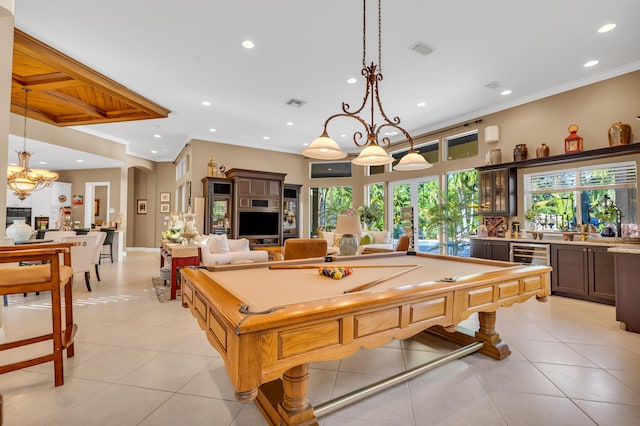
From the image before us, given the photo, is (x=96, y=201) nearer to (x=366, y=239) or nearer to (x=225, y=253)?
(x=225, y=253)

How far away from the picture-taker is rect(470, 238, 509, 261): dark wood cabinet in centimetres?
491

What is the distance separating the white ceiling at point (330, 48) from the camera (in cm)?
309

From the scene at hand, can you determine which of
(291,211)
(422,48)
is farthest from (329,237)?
(422,48)

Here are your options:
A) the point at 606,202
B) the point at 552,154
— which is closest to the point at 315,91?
the point at 552,154

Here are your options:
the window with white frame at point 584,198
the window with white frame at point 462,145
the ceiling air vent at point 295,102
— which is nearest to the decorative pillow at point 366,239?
the window with white frame at point 462,145

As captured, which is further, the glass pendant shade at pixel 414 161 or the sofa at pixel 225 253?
the sofa at pixel 225 253

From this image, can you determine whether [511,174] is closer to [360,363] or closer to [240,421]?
[360,363]

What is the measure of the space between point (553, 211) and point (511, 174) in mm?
900

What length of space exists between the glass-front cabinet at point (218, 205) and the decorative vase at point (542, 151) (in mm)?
6453

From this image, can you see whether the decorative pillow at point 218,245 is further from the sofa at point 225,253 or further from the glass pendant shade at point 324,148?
the glass pendant shade at point 324,148

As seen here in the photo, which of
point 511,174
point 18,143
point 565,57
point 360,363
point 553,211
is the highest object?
point 565,57

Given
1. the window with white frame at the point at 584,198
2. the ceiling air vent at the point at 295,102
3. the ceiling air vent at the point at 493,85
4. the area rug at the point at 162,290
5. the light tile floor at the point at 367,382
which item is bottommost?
the light tile floor at the point at 367,382

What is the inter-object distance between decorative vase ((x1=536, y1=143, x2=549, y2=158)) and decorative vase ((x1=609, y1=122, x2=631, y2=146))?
0.82m

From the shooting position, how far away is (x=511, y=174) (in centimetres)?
527
